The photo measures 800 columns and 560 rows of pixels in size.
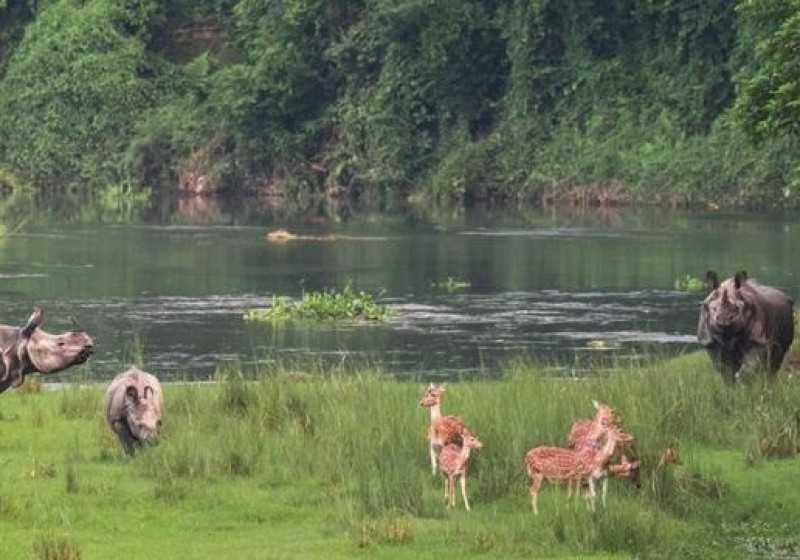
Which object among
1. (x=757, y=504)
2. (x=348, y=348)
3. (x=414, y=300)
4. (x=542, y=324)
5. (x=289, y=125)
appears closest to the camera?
(x=757, y=504)

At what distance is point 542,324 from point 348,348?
4315 millimetres

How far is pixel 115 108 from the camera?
82.6 metres

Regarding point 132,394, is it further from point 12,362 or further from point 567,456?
point 567,456

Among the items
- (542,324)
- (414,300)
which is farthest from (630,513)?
(414,300)

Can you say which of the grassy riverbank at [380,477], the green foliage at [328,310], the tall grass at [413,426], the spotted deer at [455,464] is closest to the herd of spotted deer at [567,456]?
the spotted deer at [455,464]

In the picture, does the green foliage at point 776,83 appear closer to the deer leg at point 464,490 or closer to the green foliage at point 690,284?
the deer leg at point 464,490

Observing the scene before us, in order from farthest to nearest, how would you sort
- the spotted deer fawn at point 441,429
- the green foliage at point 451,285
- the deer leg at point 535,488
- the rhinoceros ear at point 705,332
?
1. the green foliage at point 451,285
2. the rhinoceros ear at point 705,332
3. the spotted deer fawn at point 441,429
4. the deer leg at point 535,488

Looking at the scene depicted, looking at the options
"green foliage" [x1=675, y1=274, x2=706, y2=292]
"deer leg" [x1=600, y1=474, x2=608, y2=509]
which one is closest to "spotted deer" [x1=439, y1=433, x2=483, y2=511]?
"deer leg" [x1=600, y1=474, x2=608, y2=509]

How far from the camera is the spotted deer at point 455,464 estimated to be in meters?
14.6

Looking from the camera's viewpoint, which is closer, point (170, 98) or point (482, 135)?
point (482, 135)

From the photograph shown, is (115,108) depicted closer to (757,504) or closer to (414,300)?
(414,300)

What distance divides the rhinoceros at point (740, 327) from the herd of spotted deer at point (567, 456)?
13.8 feet

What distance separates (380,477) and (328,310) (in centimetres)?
1830

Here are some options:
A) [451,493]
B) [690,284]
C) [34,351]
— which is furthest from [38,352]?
[690,284]
